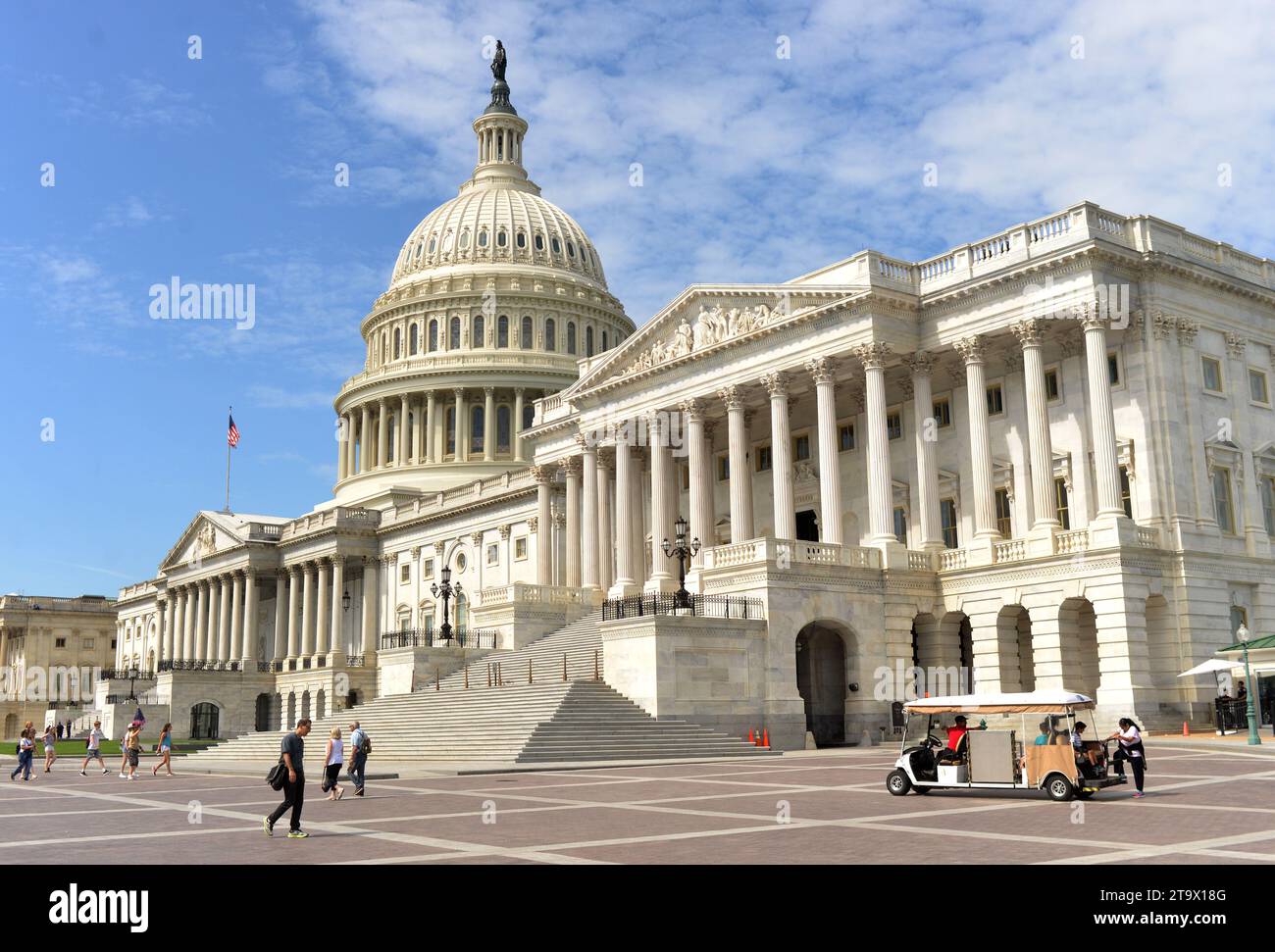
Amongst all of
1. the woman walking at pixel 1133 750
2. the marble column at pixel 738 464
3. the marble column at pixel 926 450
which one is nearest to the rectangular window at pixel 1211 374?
the marble column at pixel 926 450

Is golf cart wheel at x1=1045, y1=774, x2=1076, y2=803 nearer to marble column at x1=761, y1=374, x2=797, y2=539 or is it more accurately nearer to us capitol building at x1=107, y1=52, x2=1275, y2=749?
us capitol building at x1=107, y1=52, x2=1275, y2=749

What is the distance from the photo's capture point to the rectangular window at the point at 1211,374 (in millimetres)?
48562

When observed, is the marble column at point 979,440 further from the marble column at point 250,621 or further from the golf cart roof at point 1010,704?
the marble column at point 250,621

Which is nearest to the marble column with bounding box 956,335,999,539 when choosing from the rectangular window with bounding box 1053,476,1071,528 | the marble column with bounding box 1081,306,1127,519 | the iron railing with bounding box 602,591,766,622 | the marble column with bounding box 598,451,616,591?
the rectangular window with bounding box 1053,476,1071,528

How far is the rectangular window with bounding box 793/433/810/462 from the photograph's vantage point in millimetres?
60656

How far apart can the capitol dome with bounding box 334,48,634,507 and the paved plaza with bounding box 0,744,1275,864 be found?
7952 cm

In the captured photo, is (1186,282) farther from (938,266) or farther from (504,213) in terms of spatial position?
(504,213)

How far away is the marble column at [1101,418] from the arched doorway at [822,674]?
11490 mm

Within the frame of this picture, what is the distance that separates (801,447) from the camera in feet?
200

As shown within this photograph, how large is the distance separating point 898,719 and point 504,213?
289 ft

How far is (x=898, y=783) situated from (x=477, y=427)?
300ft

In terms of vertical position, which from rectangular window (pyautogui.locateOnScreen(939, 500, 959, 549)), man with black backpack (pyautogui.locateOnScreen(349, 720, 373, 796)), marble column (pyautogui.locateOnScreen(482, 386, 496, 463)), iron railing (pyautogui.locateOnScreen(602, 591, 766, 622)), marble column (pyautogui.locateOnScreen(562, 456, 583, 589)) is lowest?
man with black backpack (pyautogui.locateOnScreen(349, 720, 373, 796))

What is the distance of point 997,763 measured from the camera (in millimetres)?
24672
